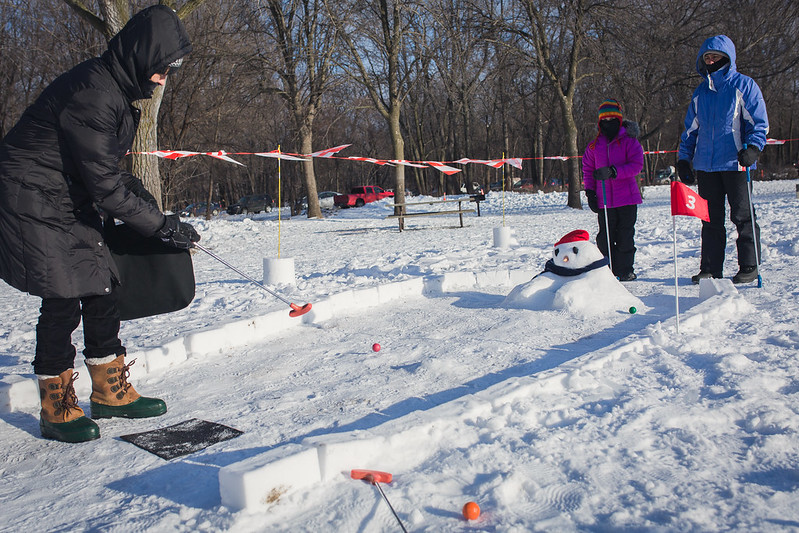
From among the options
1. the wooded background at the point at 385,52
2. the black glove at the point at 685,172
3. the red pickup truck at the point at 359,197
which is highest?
the wooded background at the point at 385,52

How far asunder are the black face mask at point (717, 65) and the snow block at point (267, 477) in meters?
5.23

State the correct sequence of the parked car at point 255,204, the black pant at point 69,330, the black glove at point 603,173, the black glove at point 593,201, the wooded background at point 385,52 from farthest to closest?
the parked car at point 255,204, the wooded background at point 385,52, the black glove at point 593,201, the black glove at point 603,173, the black pant at point 69,330

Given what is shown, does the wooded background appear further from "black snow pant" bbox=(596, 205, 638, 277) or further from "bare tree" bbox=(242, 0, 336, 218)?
"black snow pant" bbox=(596, 205, 638, 277)

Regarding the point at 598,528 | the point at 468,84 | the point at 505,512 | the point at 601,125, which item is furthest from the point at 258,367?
the point at 468,84

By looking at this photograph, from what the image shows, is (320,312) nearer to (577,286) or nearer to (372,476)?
(577,286)

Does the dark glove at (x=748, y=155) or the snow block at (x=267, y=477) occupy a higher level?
the dark glove at (x=748, y=155)

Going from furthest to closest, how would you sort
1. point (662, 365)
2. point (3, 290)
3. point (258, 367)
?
point (3, 290) → point (258, 367) → point (662, 365)

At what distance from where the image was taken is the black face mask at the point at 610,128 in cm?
643

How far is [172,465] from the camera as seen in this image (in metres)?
2.52

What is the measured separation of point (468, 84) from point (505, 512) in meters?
31.0

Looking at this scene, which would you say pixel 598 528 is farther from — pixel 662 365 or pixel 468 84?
pixel 468 84

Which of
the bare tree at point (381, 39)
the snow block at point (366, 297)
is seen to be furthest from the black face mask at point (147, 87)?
the bare tree at point (381, 39)

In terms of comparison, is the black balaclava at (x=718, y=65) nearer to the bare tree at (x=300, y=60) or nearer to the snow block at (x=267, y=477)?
the snow block at (x=267, y=477)

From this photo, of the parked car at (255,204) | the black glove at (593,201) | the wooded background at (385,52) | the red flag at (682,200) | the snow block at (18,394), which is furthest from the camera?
the parked car at (255,204)
